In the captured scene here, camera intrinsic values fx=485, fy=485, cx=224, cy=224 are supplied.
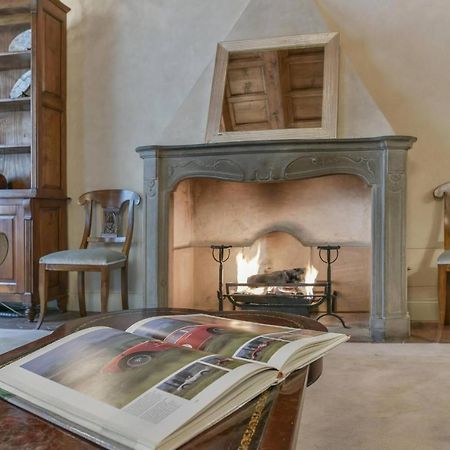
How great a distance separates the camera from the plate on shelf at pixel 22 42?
3461 mm

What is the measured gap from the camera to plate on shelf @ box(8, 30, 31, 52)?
3.46 meters

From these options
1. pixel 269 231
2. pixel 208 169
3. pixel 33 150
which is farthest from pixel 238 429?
pixel 33 150

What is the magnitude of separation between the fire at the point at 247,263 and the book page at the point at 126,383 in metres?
2.57

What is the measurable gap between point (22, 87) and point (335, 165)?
2.27 metres

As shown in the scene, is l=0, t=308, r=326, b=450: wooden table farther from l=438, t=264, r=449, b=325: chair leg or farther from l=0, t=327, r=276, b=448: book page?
l=438, t=264, r=449, b=325: chair leg

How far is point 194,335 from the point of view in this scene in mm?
926

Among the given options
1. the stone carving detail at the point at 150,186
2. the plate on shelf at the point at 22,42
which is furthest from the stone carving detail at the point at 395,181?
the plate on shelf at the point at 22,42

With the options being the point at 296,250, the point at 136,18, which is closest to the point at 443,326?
the point at 296,250

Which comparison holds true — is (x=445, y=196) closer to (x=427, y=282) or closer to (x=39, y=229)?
(x=427, y=282)

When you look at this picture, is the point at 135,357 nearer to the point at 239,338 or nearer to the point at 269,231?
the point at 239,338

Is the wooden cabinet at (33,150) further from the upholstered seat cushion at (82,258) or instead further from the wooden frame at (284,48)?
the wooden frame at (284,48)

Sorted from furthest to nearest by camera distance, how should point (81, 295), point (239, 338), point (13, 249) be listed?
point (81, 295), point (13, 249), point (239, 338)

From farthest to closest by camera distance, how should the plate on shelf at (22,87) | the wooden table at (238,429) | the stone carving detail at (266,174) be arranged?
1. the plate on shelf at (22,87)
2. the stone carving detail at (266,174)
3. the wooden table at (238,429)

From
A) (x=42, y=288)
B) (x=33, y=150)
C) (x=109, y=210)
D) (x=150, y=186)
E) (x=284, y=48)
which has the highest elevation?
(x=284, y=48)
